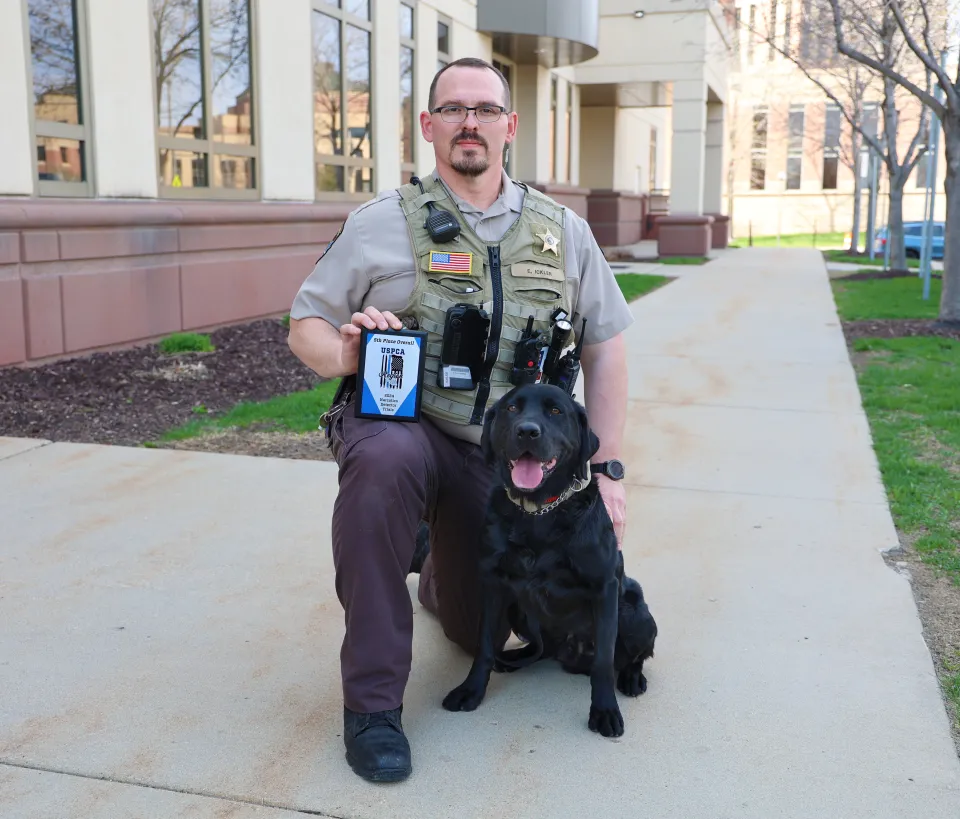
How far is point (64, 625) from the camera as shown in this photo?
11.5 feet

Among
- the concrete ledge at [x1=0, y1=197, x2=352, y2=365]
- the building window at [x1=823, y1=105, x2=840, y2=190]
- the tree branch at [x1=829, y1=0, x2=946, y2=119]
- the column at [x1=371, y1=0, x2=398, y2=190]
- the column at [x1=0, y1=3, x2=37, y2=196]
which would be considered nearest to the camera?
the column at [x1=0, y1=3, x2=37, y2=196]

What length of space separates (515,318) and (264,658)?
4.26ft

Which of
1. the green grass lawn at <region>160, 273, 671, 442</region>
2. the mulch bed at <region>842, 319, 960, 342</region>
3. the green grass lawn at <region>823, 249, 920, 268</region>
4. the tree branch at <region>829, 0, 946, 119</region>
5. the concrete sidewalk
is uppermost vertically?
the tree branch at <region>829, 0, 946, 119</region>

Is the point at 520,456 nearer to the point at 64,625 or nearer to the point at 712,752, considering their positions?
the point at 712,752

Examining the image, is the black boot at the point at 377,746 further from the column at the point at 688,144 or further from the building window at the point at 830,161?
the building window at the point at 830,161

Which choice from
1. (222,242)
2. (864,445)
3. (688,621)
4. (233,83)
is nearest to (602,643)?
(688,621)

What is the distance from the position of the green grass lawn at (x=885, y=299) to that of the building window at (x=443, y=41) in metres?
6.35

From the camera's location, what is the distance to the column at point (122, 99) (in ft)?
26.4

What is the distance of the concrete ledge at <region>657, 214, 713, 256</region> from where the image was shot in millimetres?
24078

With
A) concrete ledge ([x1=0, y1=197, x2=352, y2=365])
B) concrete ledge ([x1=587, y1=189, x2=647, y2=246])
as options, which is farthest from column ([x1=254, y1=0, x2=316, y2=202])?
concrete ledge ([x1=587, y1=189, x2=647, y2=246])

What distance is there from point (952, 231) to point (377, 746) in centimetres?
1110

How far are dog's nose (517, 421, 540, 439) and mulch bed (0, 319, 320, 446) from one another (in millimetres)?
3959

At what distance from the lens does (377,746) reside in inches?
102

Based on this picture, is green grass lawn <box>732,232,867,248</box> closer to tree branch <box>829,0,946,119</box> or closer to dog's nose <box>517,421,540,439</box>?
tree branch <box>829,0,946,119</box>
